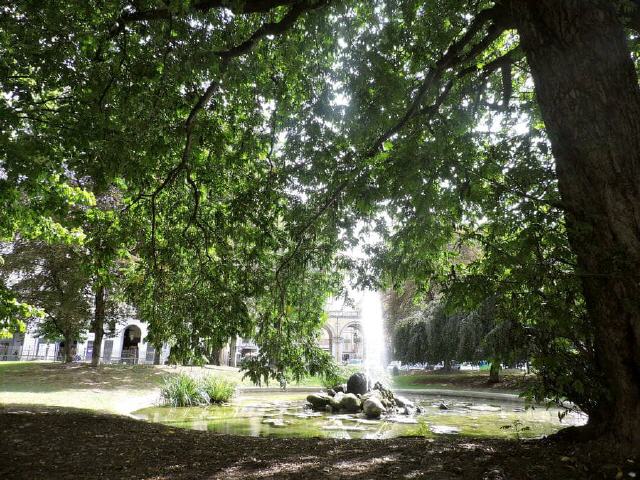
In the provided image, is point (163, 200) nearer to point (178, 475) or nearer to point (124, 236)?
point (124, 236)

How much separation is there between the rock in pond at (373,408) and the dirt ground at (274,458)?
5.32 m

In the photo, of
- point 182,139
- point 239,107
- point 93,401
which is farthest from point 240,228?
point 93,401

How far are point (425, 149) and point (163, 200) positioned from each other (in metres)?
4.95

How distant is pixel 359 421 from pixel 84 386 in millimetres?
9651

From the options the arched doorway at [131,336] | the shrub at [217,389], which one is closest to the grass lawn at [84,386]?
the shrub at [217,389]

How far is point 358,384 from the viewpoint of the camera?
1428 cm

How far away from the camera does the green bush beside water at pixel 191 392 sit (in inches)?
494

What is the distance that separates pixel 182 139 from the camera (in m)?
7.20

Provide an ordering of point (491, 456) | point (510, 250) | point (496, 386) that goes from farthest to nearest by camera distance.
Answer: point (496, 386)
point (491, 456)
point (510, 250)

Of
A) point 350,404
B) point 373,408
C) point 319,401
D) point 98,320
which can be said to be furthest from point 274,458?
point 98,320

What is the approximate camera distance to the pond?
9023 mm

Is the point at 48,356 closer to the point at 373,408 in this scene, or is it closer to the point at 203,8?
the point at 373,408

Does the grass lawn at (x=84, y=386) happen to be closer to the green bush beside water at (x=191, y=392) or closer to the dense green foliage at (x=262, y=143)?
the green bush beside water at (x=191, y=392)

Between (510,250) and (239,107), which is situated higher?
(239,107)
